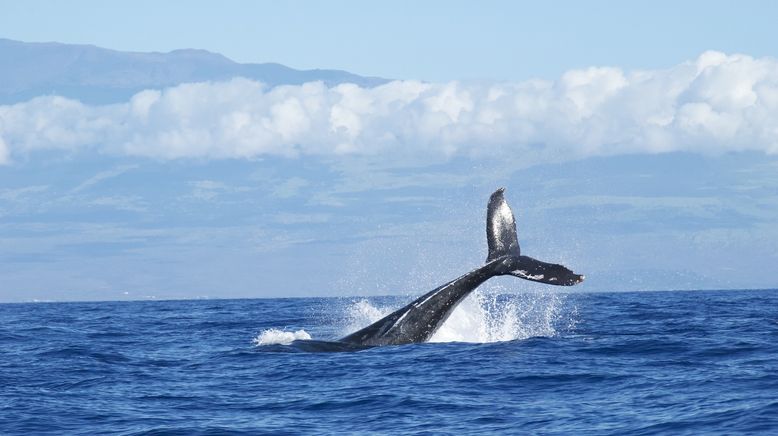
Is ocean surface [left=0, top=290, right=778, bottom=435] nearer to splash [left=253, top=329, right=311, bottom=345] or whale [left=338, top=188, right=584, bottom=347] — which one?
splash [left=253, top=329, right=311, bottom=345]

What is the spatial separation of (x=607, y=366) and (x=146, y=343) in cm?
1251

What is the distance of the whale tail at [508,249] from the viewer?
19.5m

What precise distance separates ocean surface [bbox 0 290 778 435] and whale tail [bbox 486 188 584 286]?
54.8 inches

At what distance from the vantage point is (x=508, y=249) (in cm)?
2106

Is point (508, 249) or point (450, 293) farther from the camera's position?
point (450, 293)

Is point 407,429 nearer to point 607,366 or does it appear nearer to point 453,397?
point 453,397

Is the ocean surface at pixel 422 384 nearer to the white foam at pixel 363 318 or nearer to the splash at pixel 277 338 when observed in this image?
the splash at pixel 277 338

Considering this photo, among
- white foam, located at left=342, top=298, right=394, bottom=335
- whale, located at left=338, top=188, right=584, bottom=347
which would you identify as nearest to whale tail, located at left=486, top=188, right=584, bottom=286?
whale, located at left=338, top=188, right=584, bottom=347

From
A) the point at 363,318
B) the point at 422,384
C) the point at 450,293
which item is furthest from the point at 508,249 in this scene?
the point at 363,318

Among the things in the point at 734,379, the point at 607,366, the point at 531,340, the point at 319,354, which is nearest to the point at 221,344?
the point at 319,354

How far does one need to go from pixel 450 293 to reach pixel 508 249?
1421 millimetres

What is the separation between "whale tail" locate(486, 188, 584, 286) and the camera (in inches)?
768

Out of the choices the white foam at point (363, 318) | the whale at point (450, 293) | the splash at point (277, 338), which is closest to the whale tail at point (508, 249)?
the whale at point (450, 293)

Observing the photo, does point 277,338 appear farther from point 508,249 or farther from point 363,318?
point 363,318
